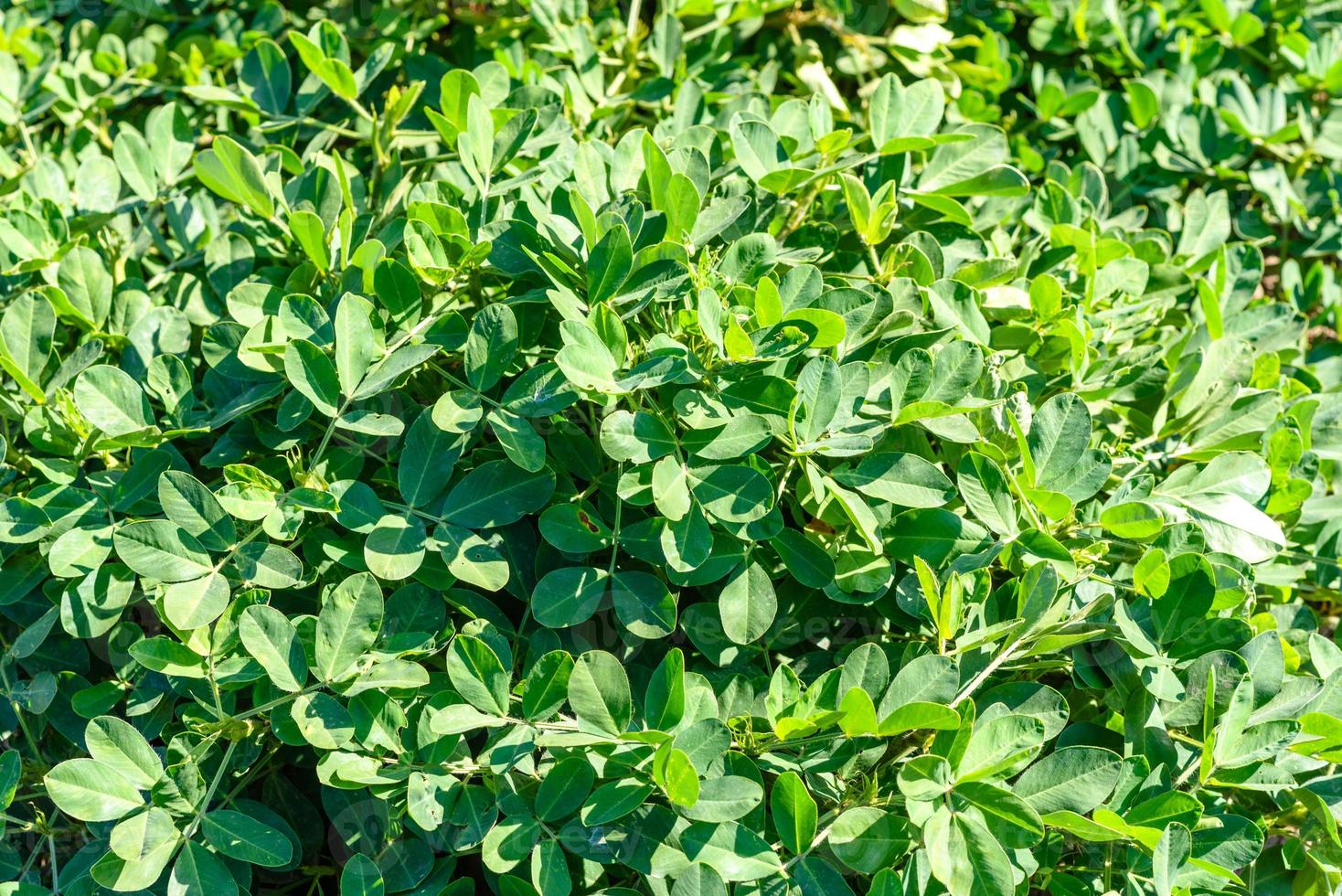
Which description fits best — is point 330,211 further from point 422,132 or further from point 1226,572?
point 1226,572

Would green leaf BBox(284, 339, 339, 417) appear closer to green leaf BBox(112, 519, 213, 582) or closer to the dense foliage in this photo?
the dense foliage

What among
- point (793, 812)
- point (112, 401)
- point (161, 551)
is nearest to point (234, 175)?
point (112, 401)

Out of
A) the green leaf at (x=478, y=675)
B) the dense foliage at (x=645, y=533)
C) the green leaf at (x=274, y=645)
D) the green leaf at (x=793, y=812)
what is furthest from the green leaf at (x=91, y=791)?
the green leaf at (x=793, y=812)

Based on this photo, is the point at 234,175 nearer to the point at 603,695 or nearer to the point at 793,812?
the point at 603,695

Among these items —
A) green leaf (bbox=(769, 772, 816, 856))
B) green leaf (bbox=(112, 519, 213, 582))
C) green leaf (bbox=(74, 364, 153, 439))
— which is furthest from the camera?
green leaf (bbox=(74, 364, 153, 439))

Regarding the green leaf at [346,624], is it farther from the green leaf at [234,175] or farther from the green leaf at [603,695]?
the green leaf at [234,175]

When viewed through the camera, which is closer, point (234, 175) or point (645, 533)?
point (645, 533)

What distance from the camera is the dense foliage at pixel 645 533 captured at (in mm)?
1250

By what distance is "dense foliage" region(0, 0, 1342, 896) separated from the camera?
1.25 meters

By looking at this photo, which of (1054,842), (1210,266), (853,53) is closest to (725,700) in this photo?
(1054,842)

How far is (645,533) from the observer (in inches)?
53.6

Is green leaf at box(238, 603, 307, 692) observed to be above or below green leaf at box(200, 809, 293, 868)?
above

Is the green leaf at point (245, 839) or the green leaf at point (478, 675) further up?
the green leaf at point (478, 675)

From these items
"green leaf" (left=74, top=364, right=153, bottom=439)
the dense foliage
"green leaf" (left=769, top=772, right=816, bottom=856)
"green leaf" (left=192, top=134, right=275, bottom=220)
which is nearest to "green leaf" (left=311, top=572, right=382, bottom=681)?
the dense foliage
